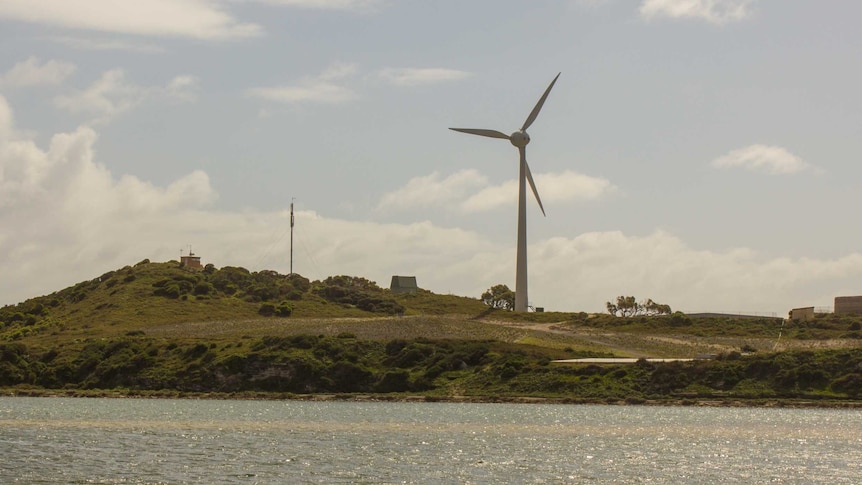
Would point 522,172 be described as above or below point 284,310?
above

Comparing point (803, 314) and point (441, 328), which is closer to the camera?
point (441, 328)

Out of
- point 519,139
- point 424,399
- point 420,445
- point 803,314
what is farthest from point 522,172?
point 420,445

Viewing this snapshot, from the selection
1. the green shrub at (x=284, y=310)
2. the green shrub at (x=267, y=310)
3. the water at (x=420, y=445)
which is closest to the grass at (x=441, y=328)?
the green shrub at (x=267, y=310)

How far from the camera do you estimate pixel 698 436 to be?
82500 millimetres

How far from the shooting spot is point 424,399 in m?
124

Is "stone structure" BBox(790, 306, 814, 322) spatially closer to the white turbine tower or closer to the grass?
the grass

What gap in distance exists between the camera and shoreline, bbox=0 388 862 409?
116 m

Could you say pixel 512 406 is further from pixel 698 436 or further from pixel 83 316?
pixel 83 316

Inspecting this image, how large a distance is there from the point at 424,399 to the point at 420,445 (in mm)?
51837

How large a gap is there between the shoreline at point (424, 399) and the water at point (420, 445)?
5.45 m

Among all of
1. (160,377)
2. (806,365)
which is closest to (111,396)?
(160,377)

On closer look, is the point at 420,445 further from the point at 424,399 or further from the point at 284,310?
the point at 284,310

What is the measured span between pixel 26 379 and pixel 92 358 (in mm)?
7622

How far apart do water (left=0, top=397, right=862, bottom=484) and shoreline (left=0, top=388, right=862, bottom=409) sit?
5.45 meters
